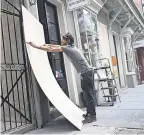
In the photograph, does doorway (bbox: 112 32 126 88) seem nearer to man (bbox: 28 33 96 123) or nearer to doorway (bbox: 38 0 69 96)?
doorway (bbox: 38 0 69 96)

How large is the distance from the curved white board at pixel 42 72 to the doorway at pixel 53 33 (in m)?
0.62

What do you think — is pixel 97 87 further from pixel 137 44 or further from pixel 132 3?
pixel 137 44

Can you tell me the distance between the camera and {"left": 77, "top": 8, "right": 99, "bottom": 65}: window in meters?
6.97

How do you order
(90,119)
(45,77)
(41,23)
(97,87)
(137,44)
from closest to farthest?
(45,77) < (90,119) < (41,23) < (97,87) < (137,44)

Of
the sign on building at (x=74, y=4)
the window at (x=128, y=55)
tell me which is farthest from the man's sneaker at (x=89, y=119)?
the window at (x=128, y=55)

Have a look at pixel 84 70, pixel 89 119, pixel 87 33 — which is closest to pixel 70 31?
pixel 87 33

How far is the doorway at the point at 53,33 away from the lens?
517cm

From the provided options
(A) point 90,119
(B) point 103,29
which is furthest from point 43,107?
A: (B) point 103,29

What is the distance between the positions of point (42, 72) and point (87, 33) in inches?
129

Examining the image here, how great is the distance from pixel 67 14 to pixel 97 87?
222 centimetres

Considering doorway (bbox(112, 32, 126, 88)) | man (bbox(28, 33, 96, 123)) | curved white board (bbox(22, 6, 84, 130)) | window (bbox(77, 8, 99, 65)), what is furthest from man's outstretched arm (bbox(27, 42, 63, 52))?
doorway (bbox(112, 32, 126, 88))

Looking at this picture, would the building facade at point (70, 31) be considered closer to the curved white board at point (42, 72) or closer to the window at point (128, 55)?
the curved white board at point (42, 72)

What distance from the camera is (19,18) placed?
4.37 meters

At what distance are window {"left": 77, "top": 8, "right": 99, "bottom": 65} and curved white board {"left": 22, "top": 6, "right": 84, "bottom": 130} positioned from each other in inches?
102
